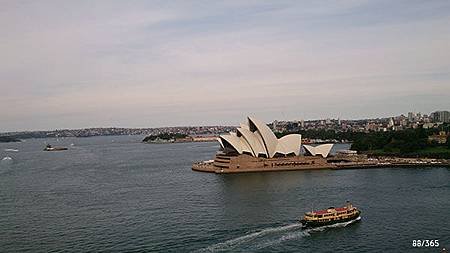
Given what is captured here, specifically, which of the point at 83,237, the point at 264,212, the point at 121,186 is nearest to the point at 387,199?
the point at 264,212

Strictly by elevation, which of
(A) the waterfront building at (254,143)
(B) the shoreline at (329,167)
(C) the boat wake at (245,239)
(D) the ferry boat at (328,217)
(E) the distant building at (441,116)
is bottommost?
(C) the boat wake at (245,239)

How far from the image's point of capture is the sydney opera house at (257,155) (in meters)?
32.6

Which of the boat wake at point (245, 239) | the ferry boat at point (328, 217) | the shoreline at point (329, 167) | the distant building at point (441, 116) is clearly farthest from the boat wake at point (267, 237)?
the distant building at point (441, 116)

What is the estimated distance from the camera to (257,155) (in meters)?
33.4

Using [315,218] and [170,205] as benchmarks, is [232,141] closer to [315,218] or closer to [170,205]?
[170,205]

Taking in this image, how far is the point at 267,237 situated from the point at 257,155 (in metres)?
19.4

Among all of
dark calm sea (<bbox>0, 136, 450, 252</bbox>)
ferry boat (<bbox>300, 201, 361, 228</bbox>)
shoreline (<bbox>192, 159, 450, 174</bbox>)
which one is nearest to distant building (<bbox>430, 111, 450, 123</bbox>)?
shoreline (<bbox>192, 159, 450, 174</bbox>)

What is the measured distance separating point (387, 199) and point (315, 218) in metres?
5.59

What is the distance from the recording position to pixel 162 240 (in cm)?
1412

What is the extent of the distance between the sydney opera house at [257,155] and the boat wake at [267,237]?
16.7 meters

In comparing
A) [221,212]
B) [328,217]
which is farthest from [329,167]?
[328,217]

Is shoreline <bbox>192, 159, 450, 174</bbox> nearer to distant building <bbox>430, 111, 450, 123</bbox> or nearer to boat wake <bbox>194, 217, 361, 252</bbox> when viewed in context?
boat wake <bbox>194, 217, 361, 252</bbox>

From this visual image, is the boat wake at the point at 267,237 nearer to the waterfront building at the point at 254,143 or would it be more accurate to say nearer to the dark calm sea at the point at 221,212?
the dark calm sea at the point at 221,212

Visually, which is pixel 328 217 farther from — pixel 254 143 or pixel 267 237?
pixel 254 143
